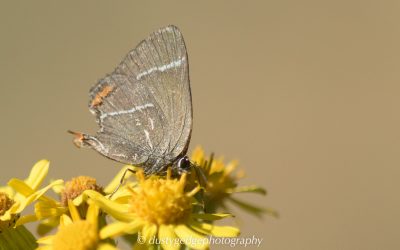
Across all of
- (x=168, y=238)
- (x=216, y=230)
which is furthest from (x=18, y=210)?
(x=216, y=230)

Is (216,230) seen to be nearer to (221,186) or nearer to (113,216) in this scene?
(113,216)

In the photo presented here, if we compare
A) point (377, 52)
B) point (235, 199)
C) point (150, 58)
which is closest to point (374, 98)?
point (377, 52)

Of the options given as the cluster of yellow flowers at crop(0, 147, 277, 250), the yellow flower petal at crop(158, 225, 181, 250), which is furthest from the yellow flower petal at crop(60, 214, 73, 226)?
the yellow flower petal at crop(158, 225, 181, 250)

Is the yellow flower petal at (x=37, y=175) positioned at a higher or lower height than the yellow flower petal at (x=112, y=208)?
higher

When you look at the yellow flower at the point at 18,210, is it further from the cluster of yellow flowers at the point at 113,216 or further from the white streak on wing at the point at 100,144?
the white streak on wing at the point at 100,144

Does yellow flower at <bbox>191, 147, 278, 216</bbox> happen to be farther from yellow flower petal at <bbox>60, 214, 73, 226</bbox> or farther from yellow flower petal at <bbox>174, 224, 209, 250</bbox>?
yellow flower petal at <bbox>60, 214, 73, 226</bbox>

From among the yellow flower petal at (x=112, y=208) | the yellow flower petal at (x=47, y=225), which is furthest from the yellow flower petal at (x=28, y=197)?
the yellow flower petal at (x=112, y=208)

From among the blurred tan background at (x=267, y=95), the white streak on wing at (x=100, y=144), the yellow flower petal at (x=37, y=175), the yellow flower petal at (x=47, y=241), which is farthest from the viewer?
the blurred tan background at (x=267, y=95)

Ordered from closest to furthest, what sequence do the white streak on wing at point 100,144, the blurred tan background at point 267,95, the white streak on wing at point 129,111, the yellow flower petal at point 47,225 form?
the yellow flower petal at point 47,225, the white streak on wing at point 100,144, the white streak on wing at point 129,111, the blurred tan background at point 267,95
